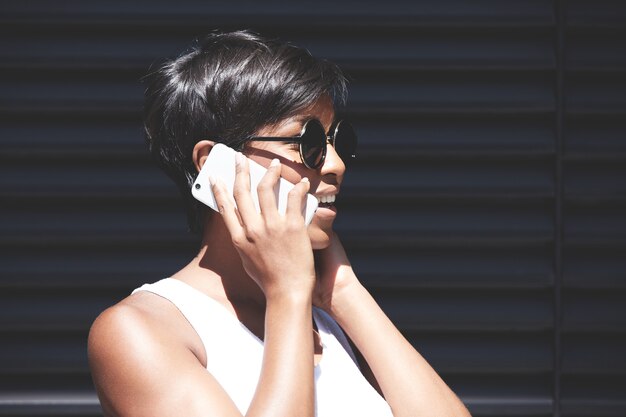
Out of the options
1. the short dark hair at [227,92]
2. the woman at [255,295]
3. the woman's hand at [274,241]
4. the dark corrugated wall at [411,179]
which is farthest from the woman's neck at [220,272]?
the dark corrugated wall at [411,179]

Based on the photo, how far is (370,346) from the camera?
1.88 metres

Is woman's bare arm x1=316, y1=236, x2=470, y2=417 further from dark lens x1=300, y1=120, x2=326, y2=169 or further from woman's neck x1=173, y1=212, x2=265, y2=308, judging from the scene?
dark lens x1=300, y1=120, x2=326, y2=169

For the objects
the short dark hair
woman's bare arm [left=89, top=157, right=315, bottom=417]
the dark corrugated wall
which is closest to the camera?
woman's bare arm [left=89, top=157, right=315, bottom=417]

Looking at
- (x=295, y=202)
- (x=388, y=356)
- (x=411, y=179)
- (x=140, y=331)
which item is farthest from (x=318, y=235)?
(x=411, y=179)

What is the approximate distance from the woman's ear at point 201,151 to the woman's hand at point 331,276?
1.69 ft

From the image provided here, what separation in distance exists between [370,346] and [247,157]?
63cm

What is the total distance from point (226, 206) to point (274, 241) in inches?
6.9

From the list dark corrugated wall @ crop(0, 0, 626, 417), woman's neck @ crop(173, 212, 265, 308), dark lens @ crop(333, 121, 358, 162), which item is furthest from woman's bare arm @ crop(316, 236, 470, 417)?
dark corrugated wall @ crop(0, 0, 626, 417)

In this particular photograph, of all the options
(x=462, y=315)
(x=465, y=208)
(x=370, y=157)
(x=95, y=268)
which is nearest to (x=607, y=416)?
(x=462, y=315)

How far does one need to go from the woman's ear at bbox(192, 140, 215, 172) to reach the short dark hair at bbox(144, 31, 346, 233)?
0.03m

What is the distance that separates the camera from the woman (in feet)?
4.86

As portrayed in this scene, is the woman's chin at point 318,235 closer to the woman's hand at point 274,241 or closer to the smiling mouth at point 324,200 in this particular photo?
the smiling mouth at point 324,200

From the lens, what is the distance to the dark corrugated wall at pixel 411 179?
2969 millimetres

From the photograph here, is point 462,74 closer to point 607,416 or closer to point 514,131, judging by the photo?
point 514,131
